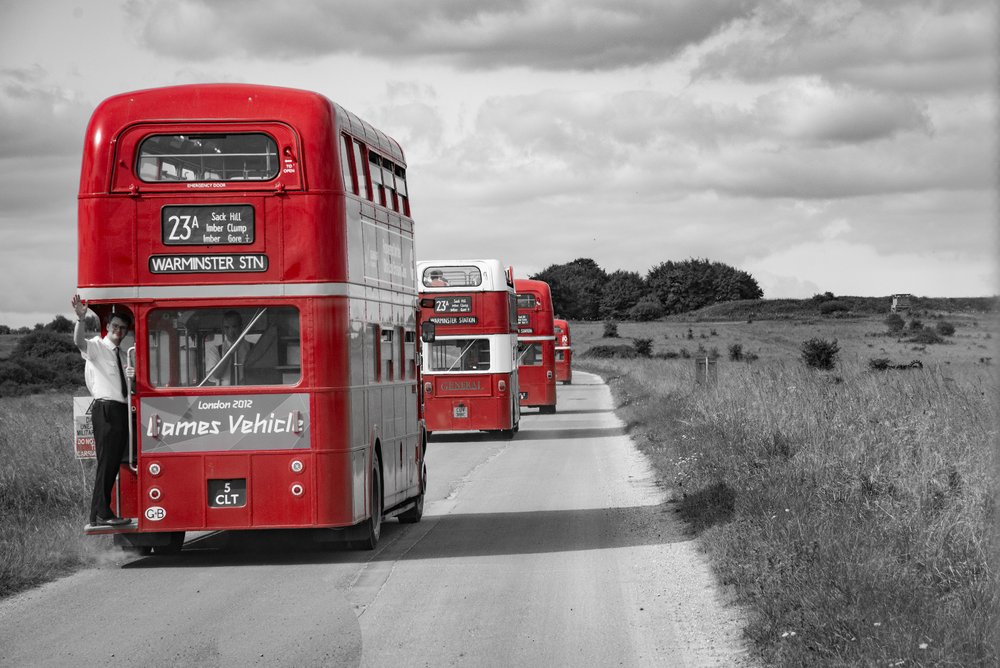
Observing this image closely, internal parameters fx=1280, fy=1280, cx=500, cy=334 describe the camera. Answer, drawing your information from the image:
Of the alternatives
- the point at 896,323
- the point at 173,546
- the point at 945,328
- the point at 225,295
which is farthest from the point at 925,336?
the point at 225,295

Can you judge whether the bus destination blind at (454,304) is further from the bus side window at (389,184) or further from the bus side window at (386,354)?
the bus side window at (386,354)

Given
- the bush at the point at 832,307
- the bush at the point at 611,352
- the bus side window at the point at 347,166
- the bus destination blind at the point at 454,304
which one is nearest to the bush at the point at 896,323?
the bush at the point at 832,307

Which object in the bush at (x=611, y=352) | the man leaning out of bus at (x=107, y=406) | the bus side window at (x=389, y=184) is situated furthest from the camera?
the bush at (x=611, y=352)

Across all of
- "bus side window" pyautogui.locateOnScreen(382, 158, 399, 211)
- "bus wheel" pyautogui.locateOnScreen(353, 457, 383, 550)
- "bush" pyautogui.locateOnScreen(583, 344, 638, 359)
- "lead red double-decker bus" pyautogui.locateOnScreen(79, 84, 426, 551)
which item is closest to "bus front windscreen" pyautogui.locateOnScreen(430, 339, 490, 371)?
"bus side window" pyautogui.locateOnScreen(382, 158, 399, 211)

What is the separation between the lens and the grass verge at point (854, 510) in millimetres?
6738

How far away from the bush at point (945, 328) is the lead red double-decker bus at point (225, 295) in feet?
117

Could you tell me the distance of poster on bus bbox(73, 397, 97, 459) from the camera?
1090 cm

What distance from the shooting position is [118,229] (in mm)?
10750

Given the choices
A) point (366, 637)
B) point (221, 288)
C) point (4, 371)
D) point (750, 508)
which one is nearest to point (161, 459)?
point (221, 288)

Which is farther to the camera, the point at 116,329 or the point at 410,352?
the point at 410,352

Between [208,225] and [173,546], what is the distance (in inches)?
122

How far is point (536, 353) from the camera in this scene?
37094 mm

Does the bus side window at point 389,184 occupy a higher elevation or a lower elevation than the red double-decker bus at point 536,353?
higher

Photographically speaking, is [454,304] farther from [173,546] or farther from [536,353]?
[173,546]
